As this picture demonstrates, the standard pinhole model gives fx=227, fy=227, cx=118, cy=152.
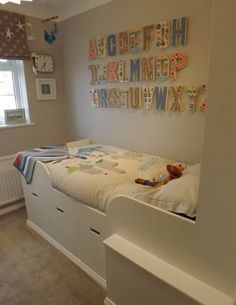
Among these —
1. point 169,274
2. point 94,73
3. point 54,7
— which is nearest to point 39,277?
point 169,274

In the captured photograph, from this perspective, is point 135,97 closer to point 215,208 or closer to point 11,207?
point 215,208

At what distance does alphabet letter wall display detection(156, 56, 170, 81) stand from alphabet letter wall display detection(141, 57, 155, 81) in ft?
0.17

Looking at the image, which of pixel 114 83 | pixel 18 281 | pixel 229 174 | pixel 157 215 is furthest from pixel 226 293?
pixel 114 83

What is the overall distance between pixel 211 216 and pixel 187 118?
1.21 meters

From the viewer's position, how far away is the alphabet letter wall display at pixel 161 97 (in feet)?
6.80

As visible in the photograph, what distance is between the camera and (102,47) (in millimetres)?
2479

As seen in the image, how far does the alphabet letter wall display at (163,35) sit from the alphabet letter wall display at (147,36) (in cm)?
9

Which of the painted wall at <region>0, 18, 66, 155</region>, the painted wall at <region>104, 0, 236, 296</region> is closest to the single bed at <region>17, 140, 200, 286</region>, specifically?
the painted wall at <region>104, 0, 236, 296</region>

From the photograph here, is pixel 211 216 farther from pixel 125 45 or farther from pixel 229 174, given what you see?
pixel 125 45

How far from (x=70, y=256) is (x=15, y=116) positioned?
1.81 meters

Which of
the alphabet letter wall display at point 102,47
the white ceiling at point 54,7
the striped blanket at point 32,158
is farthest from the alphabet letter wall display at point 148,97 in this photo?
the white ceiling at point 54,7

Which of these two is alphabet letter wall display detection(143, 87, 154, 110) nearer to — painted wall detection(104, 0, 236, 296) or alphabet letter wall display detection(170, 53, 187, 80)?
alphabet letter wall display detection(170, 53, 187, 80)

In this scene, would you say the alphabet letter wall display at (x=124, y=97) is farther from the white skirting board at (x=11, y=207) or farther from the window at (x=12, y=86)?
the white skirting board at (x=11, y=207)

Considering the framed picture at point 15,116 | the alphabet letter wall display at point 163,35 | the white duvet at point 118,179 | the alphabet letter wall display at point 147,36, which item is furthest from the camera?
the framed picture at point 15,116
